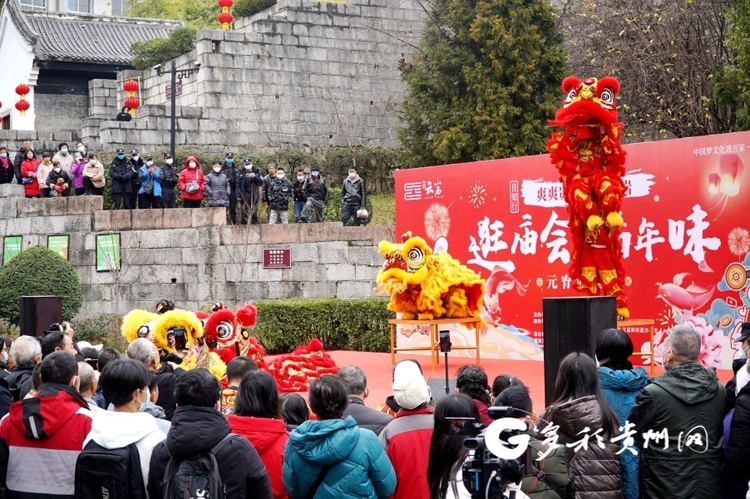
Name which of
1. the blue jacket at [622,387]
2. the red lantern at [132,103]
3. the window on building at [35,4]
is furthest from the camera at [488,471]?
the window on building at [35,4]

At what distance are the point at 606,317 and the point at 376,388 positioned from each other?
449 centimetres

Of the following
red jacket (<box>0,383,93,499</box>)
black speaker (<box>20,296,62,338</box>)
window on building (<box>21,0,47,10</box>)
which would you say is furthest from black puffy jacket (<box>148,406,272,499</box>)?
window on building (<box>21,0,47,10</box>)

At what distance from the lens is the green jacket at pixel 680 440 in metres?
5.57

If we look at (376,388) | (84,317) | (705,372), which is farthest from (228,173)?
(705,372)

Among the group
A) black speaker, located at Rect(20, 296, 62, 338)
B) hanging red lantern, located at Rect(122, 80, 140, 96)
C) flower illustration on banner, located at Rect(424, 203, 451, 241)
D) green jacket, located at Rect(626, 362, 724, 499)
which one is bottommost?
green jacket, located at Rect(626, 362, 724, 499)

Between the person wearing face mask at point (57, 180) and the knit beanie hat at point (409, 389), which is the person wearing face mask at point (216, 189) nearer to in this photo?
the person wearing face mask at point (57, 180)

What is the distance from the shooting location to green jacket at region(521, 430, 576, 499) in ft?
15.1

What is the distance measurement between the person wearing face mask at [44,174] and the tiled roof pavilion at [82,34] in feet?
33.7

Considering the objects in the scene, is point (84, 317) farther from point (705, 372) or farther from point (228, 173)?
point (705, 372)

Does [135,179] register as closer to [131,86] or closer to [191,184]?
[191,184]

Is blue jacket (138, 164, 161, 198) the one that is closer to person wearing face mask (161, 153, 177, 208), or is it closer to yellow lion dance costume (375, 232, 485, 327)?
person wearing face mask (161, 153, 177, 208)

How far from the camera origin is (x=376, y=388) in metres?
11.9

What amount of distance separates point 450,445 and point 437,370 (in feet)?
27.8

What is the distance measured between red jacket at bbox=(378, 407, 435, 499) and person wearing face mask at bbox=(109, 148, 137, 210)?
1461 cm
